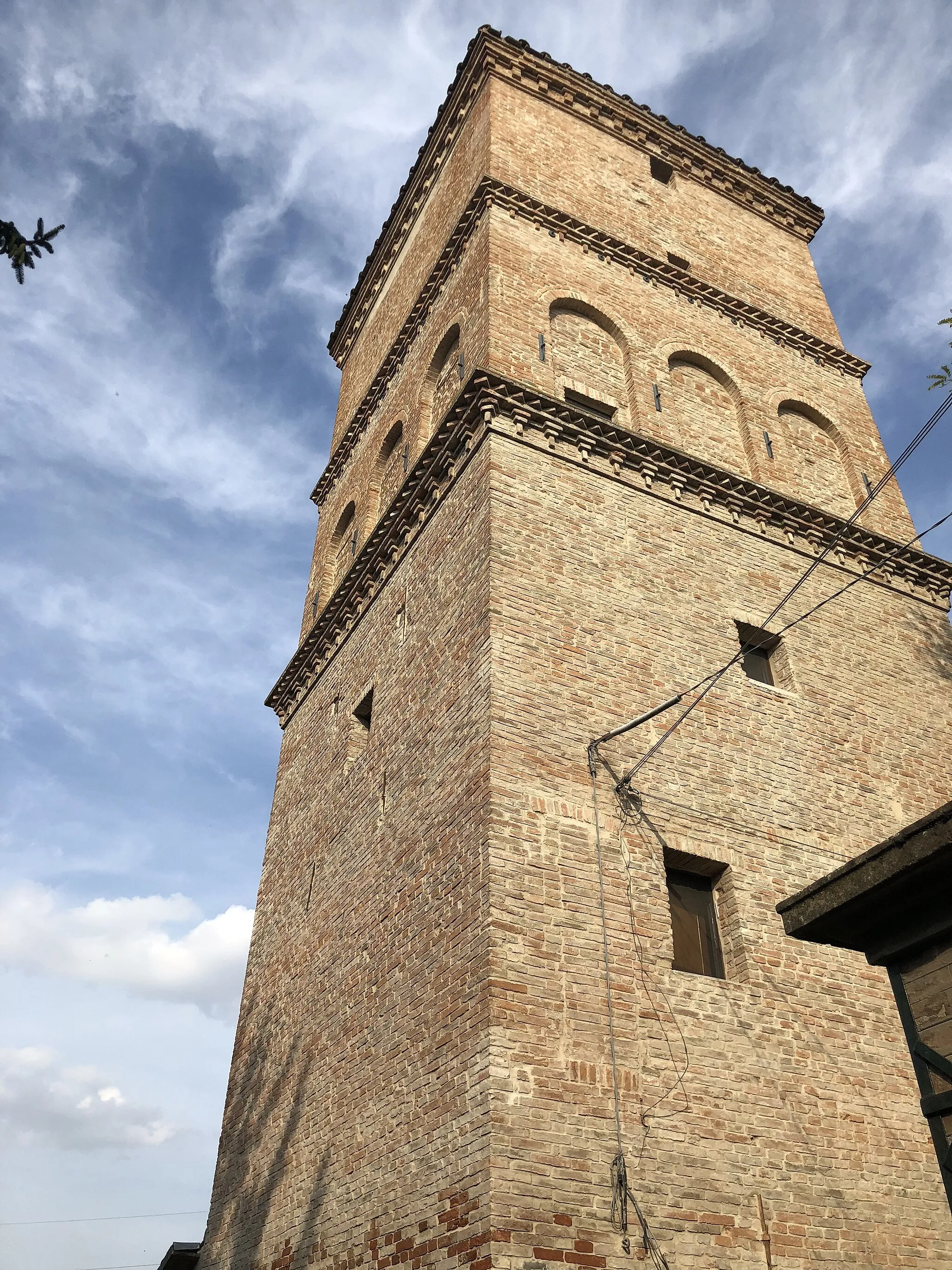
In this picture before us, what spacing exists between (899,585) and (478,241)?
22.8 ft

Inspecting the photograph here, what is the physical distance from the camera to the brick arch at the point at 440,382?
13328 millimetres

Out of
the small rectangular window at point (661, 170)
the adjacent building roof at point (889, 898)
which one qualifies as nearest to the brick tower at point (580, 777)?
the small rectangular window at point (661, 170)

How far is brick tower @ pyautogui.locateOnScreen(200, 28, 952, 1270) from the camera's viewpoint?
7.04m

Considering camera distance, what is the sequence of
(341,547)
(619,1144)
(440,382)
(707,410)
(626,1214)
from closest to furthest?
(626,1214)
(619,1144)
(707,410)
(440,382)
(341,547)

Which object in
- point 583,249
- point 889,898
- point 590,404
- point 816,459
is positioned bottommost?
point 889,898

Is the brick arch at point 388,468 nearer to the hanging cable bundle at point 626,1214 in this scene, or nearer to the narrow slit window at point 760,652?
the narrow slit window at point 760,652

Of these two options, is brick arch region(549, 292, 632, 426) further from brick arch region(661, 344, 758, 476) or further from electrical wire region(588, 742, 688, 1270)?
electrical wire region(588, 742, 688, 1270)

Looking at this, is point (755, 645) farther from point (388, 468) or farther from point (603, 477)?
point (388, 468)

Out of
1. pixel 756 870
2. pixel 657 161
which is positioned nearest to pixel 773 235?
pixel 657 161

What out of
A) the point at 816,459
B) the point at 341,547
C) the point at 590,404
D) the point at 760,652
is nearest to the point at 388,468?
the point at 341,547

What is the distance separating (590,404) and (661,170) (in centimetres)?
708

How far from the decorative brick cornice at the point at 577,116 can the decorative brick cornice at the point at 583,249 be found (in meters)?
3.44

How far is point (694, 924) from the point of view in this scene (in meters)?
8.46

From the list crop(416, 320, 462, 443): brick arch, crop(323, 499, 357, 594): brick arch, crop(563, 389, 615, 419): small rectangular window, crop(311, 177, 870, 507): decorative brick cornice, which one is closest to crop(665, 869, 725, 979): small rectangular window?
crop(563, 389, 615, 419): small rectangular window
